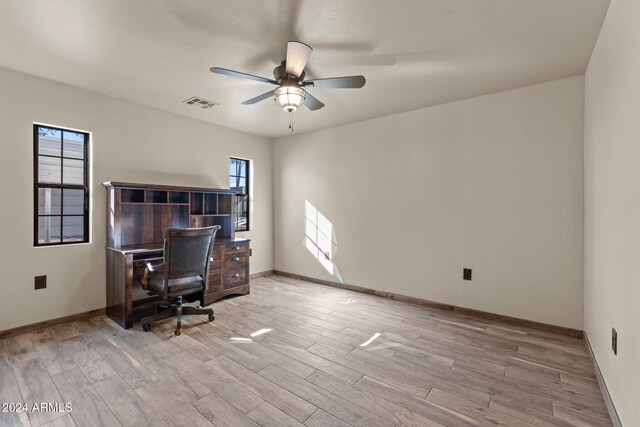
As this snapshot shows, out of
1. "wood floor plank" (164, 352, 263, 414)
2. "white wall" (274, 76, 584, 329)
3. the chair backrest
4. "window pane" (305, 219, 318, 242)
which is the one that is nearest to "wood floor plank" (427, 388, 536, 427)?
"wood floor plank" (164, 352, 263, 414)

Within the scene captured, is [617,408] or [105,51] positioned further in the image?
[105,51]

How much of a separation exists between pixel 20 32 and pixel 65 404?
266 cm

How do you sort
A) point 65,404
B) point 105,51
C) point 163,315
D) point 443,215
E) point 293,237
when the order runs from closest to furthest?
point 65,404 → point 105,51 → point 163,315 → point 443,215 → point 293,237

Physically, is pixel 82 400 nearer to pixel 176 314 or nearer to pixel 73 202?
pixel 176 314

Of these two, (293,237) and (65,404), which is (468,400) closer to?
(65,404)

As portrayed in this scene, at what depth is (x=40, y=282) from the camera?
305 cm

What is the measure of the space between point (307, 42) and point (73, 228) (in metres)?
3.24

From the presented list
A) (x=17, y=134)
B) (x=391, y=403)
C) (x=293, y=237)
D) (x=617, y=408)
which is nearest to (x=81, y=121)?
(x=17, y=134)

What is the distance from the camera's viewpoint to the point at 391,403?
6.31ft

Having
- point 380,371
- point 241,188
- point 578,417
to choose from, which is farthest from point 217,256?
point 578,417

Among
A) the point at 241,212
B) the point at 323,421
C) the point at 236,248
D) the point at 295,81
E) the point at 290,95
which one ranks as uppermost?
the point at 295,81

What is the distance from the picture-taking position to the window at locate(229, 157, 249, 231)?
504cm

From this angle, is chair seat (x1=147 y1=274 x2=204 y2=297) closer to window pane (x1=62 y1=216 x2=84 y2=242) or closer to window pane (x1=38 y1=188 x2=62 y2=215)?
window pane (x1=62 y1=216 x2=84 y2=242)

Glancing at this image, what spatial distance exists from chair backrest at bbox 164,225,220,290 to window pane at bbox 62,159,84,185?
1375 mm
